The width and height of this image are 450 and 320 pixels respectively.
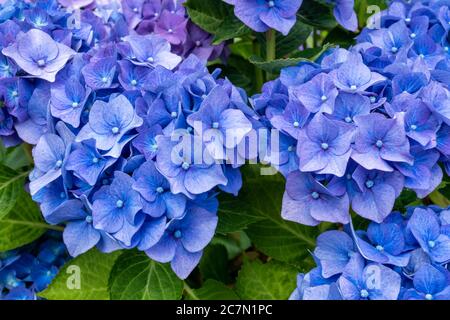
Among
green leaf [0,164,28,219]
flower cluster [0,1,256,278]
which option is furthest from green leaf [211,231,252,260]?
flower cluster [0,1,256,278]

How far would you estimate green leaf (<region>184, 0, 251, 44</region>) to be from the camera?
1.34 metres

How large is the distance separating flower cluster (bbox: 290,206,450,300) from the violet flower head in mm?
529

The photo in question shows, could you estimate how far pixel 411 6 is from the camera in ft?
4.75

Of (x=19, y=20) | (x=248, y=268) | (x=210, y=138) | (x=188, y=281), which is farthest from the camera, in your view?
(x=188, y=281)

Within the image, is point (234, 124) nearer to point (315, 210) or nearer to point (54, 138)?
point (315, 210)

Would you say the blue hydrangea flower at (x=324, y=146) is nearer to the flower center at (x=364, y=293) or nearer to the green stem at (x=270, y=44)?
the flower center at (x=364, y=293)

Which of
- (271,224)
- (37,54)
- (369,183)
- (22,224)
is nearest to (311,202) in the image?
(369,183)

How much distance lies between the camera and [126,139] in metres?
1.10

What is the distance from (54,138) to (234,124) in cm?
29

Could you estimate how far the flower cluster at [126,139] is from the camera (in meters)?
1.07

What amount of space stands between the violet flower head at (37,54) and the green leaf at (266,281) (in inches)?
20.5

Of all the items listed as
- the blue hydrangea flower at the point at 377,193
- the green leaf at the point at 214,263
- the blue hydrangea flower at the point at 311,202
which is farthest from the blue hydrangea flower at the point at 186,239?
the green leaf at the point at 214,263

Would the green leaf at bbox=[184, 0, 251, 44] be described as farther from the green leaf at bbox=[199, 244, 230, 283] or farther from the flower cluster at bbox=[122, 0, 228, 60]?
the green leaf at bbox=[199, 244, 230, 283]

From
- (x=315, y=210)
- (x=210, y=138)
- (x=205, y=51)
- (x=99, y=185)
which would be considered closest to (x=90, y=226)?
(x=99, y=185)
